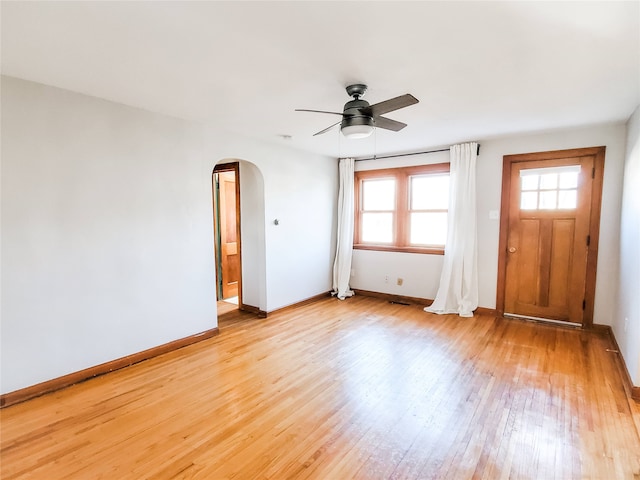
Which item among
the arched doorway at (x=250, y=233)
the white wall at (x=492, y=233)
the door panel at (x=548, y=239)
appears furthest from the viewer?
the arched doorway at (x=250, y=233)

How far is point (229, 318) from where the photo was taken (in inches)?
178

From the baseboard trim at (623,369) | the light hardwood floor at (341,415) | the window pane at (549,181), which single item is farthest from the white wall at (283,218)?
the baseboard trim at (623,369)

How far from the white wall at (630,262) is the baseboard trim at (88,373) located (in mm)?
4064

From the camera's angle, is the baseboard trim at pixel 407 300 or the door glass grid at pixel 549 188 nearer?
the door glass grid at pixel 549 188

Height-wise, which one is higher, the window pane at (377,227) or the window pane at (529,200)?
the window pane at (529,200)

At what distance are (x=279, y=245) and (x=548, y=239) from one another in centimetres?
356

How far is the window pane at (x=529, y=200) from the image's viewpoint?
14.0 ft

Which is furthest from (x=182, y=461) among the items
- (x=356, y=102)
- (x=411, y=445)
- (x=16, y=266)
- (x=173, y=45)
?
(x=356, y=102)

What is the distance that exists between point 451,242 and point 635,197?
210 centimetres

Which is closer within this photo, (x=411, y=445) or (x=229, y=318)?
(x=411, y=445)

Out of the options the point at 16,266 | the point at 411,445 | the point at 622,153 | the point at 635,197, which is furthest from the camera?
the point at 622,153

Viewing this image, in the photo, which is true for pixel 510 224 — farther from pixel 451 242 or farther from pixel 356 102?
pixel 356 102

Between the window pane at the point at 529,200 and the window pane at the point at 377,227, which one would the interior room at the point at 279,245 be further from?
the window pane at the point at 377,227

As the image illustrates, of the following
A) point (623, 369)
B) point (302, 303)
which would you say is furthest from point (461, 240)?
point (302, 303)
